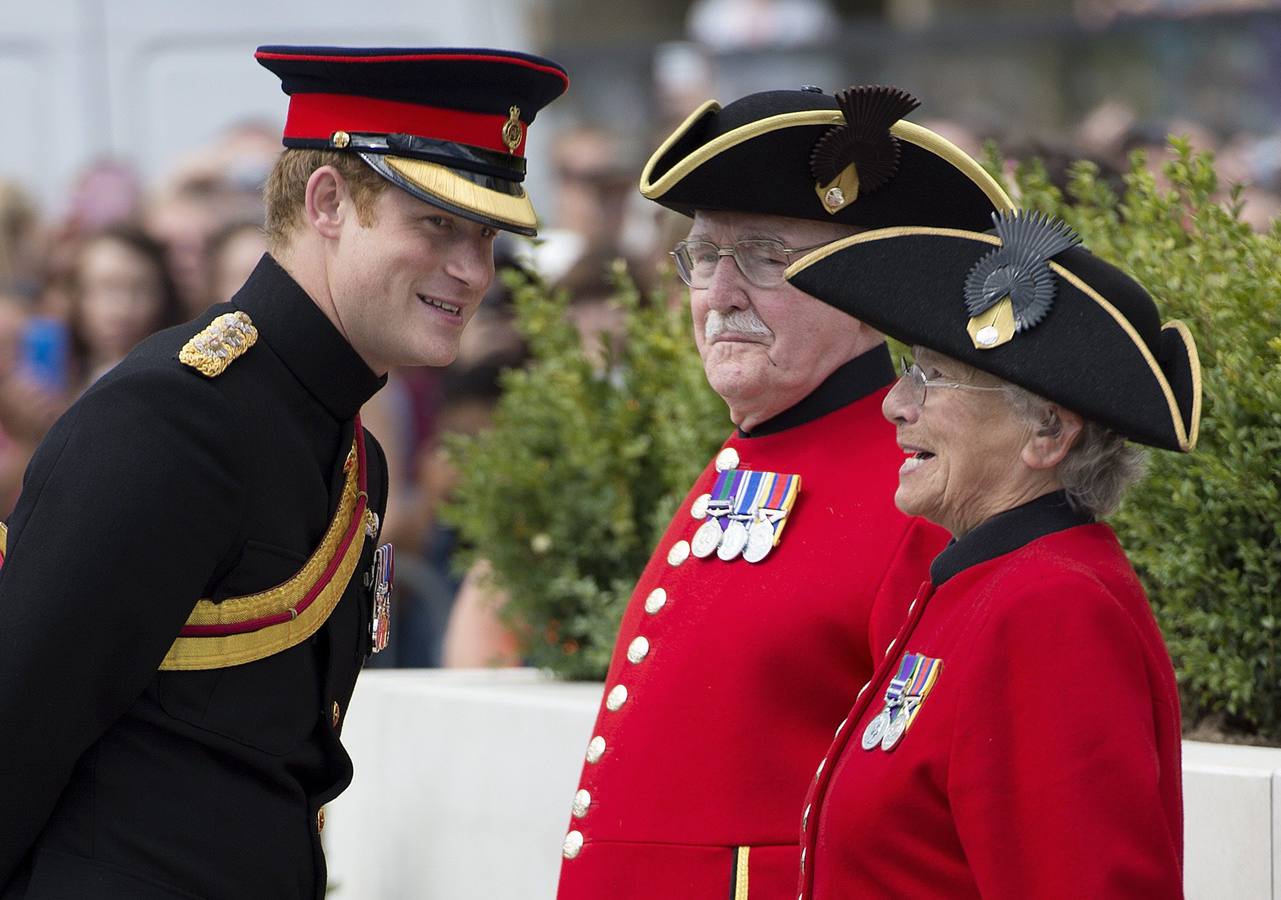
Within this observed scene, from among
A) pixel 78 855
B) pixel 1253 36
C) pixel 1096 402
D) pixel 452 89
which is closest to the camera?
pixel 1096 402

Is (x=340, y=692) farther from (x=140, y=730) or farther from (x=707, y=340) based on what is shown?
(x=707, y=340)

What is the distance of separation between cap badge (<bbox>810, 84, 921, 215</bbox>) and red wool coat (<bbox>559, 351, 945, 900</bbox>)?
1.14 feet

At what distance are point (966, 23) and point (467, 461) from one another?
4.84 meters

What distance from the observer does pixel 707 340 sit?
10.7 feet

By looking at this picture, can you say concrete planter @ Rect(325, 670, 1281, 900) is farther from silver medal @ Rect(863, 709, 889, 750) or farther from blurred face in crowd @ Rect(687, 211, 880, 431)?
silver medal @ Rect(863, 709, 889, 750)

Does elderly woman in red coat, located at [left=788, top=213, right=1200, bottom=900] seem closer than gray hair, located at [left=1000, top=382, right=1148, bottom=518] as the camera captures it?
Yes

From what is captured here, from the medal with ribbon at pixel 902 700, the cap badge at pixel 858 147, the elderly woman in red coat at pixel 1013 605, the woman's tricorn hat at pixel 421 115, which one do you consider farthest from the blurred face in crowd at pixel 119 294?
the medal with ribbon at pixel 902 700

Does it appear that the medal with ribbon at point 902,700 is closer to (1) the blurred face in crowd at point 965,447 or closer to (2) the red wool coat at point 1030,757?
(2) the red wool coat at point 1030,757

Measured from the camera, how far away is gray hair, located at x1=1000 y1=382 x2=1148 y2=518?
2594 mm

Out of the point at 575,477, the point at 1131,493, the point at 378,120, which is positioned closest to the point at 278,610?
the point at 378,120

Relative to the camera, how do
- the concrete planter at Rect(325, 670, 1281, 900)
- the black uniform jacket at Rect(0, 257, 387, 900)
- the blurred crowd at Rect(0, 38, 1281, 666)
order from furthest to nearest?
the blurred crowd at Rect(0, 38, 1281, 666) < the concrete planter at Rect(325, 670, 1281, 900) < the black uniform jacket at Rect(0, 257, 387, 900)

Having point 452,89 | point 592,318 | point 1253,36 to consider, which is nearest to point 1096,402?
point 452,89

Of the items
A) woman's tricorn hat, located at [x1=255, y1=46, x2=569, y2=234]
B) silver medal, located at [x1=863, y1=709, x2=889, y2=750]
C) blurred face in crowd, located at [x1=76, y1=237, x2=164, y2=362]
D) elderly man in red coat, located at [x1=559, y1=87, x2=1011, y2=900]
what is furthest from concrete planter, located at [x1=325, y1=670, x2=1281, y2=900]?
blurred face in crowd, located at [x1=76, y1=237, x2=164, y2=362]

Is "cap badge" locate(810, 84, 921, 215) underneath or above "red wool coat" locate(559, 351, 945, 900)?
above
